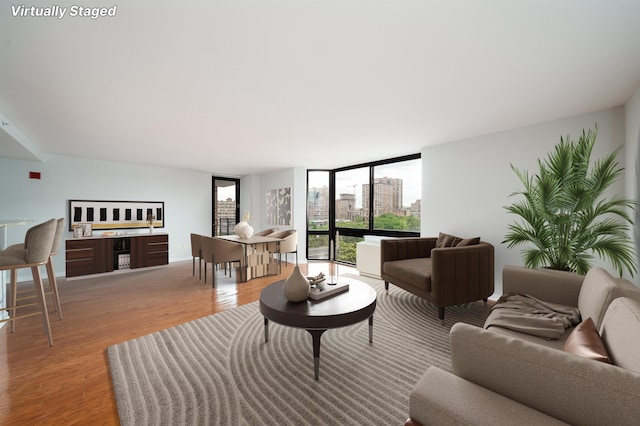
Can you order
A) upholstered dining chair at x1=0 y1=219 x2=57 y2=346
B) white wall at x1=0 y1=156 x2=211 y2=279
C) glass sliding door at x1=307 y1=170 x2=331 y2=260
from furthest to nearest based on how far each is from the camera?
glass sliding door at x1=307 y1=170 x2=331 y2=260 → white wall at x1=0 y1=156 x2=211 y2=279 → upholstered dining chair at x1=0 y1=219 x2=57 y2=346

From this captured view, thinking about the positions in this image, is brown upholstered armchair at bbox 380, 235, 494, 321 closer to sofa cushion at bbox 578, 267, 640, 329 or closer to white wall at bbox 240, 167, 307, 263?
sofa cushion at bbox 578, 267, 640, 329

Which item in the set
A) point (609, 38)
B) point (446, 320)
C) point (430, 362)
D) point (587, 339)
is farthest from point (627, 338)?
point (446, 320)

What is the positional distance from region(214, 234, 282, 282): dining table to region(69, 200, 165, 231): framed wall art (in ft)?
7.90

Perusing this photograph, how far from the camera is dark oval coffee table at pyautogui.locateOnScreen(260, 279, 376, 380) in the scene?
6.10 ft

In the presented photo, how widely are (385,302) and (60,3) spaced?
149 inches

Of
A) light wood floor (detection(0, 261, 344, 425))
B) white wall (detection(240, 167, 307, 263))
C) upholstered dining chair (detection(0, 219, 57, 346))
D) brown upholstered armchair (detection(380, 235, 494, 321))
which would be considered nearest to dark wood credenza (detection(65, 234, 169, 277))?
light wood floor (detection(0, 261, 344, 425))

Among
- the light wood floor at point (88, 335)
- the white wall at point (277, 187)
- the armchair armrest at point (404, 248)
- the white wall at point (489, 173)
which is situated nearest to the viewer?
the light wood floor at point (88, 335)

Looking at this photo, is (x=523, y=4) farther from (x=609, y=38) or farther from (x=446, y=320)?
(x=446, y=320)

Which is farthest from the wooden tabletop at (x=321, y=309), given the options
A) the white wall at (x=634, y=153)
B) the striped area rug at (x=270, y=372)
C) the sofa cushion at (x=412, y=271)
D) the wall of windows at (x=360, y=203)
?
the white wall at (x=634, y=153)

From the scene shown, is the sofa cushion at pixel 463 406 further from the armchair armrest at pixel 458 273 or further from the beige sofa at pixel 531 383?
the armchair armrest at pixel 458 273

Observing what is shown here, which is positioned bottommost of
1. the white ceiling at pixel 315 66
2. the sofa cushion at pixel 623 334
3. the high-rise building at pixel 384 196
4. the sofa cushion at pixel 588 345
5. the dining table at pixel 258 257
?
the dining table at pixel 258 257

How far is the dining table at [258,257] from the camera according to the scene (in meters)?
4.55

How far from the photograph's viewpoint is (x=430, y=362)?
2.05m

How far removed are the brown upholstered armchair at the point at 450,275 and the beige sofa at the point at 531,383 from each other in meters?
1.55
